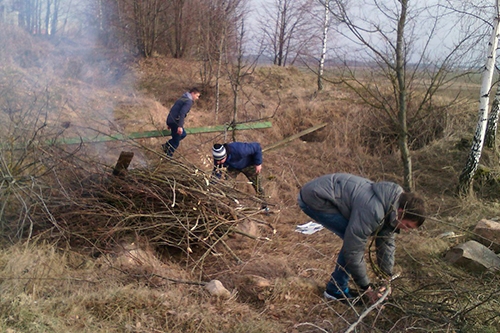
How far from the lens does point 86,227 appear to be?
181 inches

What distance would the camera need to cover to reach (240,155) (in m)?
5.87

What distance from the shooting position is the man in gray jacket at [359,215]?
129 inches

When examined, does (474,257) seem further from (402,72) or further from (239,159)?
(239,159)

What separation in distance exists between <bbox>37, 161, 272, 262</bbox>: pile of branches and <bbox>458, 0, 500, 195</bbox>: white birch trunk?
4.34 m

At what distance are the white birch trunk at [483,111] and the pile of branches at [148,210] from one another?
4.34 m

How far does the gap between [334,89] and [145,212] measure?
11569 mm

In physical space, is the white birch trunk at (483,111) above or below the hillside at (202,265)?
above

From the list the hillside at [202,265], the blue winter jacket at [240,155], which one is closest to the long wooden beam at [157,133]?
the hillside at [202,265]

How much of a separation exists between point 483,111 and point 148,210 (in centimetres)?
546

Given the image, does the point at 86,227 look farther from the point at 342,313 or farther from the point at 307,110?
the point at 307,110

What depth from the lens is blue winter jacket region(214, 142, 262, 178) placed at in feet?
19.1

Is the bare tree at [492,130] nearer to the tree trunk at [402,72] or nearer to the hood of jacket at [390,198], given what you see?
the tree trunk at [402,72]

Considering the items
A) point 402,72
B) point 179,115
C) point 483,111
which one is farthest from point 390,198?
point 179,115

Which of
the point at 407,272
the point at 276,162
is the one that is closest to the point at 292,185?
the point at 276,162
